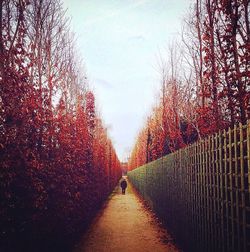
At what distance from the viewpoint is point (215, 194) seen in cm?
516

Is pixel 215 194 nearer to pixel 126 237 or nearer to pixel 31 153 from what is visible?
pixel 31 153

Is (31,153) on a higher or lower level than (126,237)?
higher

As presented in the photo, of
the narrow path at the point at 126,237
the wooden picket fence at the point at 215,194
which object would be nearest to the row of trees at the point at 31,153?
the narrow path at the point at 126,237

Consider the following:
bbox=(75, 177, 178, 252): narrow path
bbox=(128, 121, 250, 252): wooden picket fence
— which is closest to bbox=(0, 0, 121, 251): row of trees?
bbox=(75, 177, 178, 252): narrow path

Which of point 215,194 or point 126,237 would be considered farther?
point 126,237

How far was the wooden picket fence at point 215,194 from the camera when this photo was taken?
3.96 meters

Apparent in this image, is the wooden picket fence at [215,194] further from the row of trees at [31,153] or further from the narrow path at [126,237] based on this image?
the row of trees at [31,153]

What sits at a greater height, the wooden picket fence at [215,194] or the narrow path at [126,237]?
the wooden picket fence at [215,194]

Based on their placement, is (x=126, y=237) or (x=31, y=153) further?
(x=126, y=237)

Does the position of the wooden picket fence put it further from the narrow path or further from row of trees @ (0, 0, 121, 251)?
row of trees @ (0, 0, 121, 251)

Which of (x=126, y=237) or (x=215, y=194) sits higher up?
(x=215, y=194)

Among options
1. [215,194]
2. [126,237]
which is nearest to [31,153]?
[215,194]

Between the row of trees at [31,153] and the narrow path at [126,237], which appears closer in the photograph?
the row of trees at [31,153]

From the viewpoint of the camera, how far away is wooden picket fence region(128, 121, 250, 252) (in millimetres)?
3957
